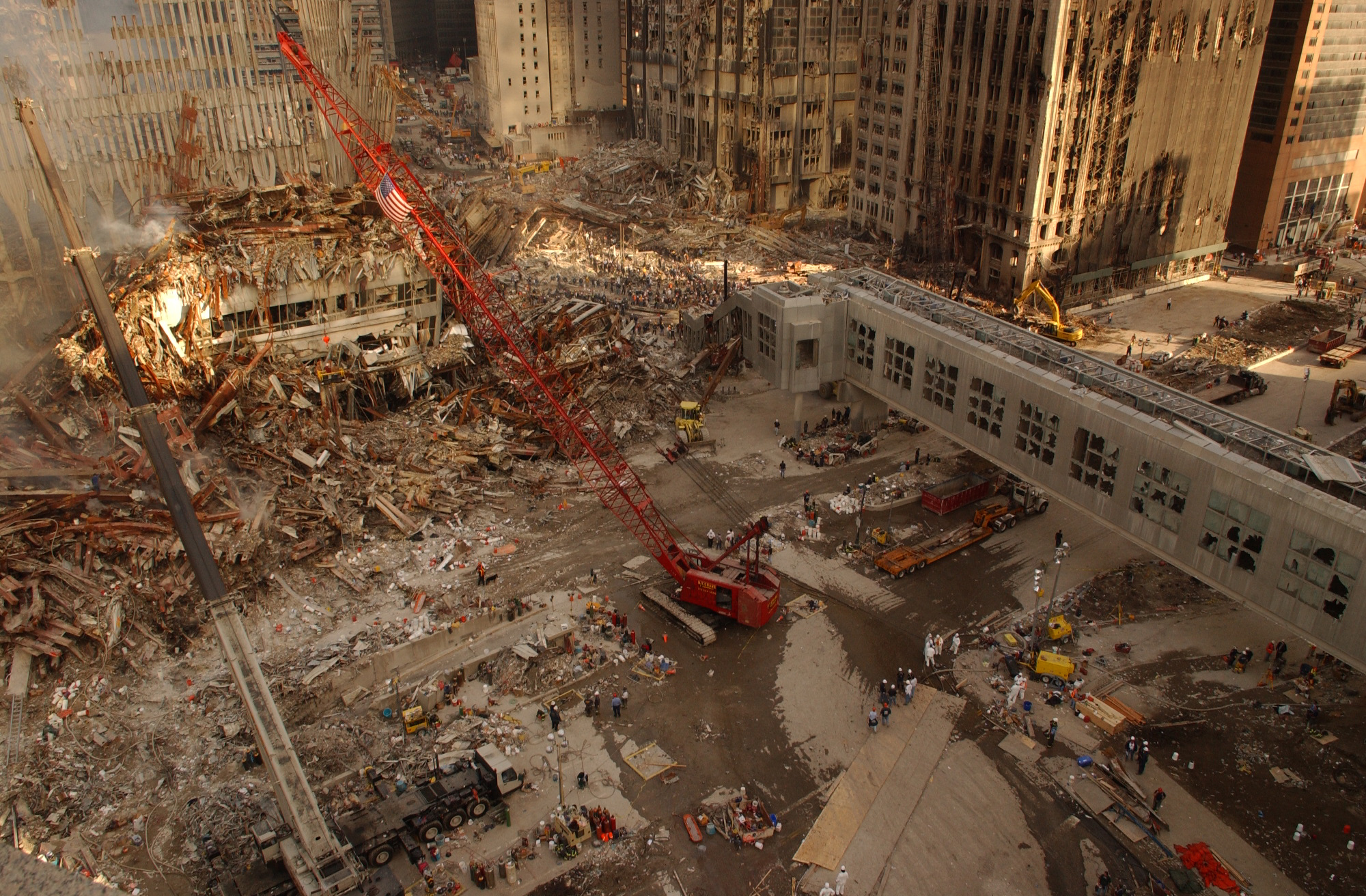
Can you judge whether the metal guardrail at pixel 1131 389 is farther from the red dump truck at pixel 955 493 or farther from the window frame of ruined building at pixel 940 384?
the red dump truck at pixel 955 493

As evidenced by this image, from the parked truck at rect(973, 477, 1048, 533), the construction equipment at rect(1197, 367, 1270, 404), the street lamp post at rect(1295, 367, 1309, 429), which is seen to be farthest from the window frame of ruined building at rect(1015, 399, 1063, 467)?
the street lamp post at rect(1295, 367, 1309, 429)

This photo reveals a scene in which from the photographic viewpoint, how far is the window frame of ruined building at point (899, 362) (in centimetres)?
4950

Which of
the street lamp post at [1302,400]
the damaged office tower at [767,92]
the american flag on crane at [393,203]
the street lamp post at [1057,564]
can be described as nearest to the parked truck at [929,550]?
the street lamp post at [1057,564]

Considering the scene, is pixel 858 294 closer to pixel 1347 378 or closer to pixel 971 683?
pixel 971 683

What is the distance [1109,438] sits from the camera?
38531 millimetres

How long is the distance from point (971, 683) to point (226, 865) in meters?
26.9

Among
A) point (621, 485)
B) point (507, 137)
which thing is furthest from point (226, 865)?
point (507, 137)

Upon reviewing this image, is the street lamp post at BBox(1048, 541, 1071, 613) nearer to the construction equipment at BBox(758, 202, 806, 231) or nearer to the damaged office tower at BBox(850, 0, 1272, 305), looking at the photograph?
the damaged office tower at BBox(850, 0, 1272, 305)

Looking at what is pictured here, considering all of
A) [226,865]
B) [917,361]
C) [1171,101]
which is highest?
[1171,101]

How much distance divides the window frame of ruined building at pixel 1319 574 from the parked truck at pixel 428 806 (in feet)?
91.6

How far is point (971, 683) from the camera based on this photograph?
36.6m

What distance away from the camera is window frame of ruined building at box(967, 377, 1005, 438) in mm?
44125

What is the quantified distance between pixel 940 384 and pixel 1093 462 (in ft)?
32.9

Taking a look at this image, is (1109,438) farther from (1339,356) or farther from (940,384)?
(1339,356)
